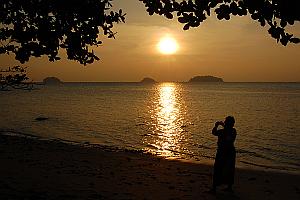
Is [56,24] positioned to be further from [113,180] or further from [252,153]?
[252,153]

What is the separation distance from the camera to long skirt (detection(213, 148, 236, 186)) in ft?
36.4

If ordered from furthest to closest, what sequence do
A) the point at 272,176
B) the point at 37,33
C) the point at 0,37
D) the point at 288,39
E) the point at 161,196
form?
the point at 272,176, the point at 161,196, the point at 0,37, the point at 37,33, the point at 288,39

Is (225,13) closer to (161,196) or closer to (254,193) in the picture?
(161,196)

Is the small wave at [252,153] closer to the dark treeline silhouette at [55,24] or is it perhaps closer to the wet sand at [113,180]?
the wet sand at [113,180]

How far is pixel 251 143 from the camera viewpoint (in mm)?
30984

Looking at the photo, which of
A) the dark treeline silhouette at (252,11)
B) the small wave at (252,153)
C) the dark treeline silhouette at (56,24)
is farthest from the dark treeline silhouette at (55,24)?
the small wave at (252,153)

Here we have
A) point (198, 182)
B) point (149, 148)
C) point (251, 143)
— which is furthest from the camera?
point (251, 143)

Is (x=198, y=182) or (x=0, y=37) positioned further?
(x=198, y=182)

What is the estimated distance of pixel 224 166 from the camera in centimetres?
1128

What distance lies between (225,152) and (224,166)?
504 mm

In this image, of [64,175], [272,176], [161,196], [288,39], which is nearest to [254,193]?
[161,196]

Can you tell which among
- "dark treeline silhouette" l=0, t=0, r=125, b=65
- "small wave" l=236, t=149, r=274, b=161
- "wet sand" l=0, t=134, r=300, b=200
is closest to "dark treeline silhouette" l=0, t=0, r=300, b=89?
"dark treeline silhouette" l=0, t=0, r=125, b=65

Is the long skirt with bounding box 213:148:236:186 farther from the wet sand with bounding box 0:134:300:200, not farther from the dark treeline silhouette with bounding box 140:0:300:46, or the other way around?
the dark treeline silhouette with bounding box 140:0:300:46

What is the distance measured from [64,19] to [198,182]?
344 inches
